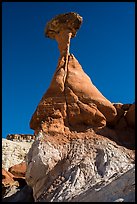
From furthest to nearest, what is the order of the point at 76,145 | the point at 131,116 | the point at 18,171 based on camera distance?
the point at 18,171, the point at 131,116, the point at 76,145

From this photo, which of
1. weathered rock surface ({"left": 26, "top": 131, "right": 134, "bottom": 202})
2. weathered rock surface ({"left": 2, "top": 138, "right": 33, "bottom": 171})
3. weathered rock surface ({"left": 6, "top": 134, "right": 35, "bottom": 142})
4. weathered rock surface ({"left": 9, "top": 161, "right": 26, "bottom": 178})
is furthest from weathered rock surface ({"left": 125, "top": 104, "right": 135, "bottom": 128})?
weathered rock surface ({"left": 6, "top": 134, "right": 35, "bottom": 142})

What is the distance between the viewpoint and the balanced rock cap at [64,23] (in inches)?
575

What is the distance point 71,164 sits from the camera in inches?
395

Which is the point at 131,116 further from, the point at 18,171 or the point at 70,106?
the point at 18,171

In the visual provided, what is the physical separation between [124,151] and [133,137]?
4.79 ft

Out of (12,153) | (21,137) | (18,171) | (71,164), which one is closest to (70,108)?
(71,164)

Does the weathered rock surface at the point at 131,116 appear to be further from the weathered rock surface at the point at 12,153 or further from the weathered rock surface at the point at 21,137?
the weathered rock surface at the point at 21,137

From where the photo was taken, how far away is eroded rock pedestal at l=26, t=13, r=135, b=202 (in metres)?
8.59

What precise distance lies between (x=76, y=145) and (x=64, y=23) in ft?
20.2

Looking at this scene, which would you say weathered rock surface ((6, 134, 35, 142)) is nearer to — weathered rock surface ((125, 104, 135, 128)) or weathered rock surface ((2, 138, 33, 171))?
weathered rock surface ((2, 138, 33, 171))


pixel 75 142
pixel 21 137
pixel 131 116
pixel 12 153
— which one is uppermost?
pixel 21 137

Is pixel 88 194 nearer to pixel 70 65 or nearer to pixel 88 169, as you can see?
pixel 88 169

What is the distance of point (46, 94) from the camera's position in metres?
12.7

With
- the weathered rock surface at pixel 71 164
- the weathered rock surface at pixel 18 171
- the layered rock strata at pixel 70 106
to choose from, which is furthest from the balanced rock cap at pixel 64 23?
the weathered rock surface at pixel 18 171
